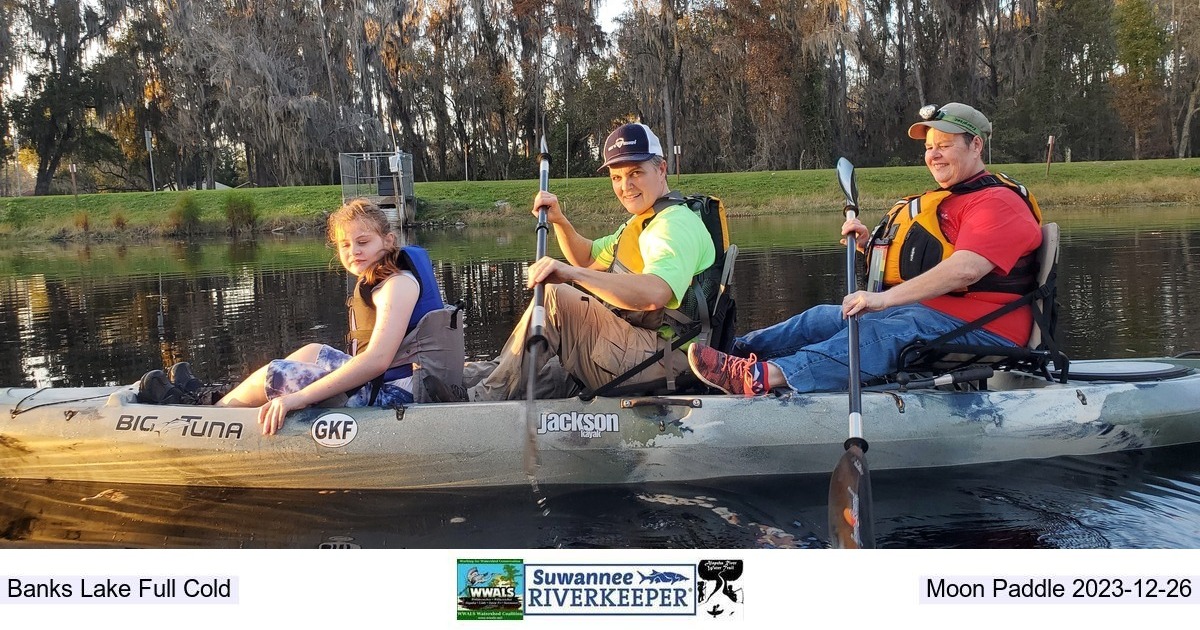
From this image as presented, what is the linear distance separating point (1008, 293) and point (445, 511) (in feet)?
10.2

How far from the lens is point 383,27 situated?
34.4 m

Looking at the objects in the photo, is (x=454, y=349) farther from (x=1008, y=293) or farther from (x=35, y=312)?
(x=35, y=312)

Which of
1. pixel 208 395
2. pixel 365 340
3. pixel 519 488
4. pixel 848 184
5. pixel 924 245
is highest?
pixel 848 184

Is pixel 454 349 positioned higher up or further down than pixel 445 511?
higher up

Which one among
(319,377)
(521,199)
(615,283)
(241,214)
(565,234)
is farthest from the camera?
(521,199)

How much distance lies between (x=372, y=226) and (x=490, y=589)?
80.9 inches

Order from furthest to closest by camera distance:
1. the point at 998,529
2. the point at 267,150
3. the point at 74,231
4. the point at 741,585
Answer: the point at 267,150 < the point at 74,231 < the point at 998,529 < the point at 741,585

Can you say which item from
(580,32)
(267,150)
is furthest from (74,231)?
(580,32)

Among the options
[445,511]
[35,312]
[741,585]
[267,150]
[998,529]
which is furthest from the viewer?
[267,150]

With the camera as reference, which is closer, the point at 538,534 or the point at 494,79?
the point at 538,534

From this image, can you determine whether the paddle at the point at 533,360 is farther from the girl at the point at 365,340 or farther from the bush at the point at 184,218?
the bush at the point at 184,218

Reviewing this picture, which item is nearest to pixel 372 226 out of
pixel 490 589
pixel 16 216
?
pixel 490 589

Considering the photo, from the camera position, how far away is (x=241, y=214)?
27.5 meters

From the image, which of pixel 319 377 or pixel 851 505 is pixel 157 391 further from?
pixel 851 505
